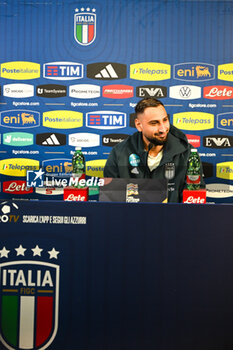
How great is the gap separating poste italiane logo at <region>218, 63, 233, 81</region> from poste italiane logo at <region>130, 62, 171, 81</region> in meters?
0.53

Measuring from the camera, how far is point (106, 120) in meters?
3.75

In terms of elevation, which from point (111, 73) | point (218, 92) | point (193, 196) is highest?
point (111, 73)

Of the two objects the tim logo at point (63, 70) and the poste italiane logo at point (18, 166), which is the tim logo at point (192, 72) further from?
the poste italiane logo at point (18, 166)

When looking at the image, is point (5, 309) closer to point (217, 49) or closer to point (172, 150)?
point (172, 150)

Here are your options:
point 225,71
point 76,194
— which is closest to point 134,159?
point 225,71

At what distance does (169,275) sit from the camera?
165 cm

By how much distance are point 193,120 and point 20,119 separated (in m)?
1.84

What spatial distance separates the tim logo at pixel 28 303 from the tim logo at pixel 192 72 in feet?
8.75

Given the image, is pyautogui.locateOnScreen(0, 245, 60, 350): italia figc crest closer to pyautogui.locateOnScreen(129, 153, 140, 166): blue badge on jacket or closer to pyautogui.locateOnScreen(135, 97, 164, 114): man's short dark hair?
pyautogui.locateOnScreen(129, 153, 140, 166): blue badge on jacket

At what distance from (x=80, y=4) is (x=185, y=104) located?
1.52 meters

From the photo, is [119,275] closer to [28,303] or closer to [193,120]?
[28,303]

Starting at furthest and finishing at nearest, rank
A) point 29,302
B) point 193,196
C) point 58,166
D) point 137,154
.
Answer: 1. point 58,166
2. point 137,154
3. point 193,196
4. point 29,302

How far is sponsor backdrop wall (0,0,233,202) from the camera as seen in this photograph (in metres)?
3.69

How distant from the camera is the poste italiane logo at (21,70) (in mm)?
3738
